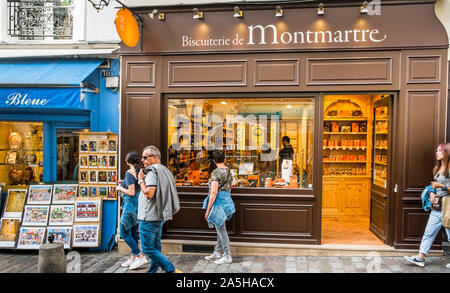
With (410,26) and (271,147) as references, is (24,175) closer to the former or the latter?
(271,147)

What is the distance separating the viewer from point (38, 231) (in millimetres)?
6531

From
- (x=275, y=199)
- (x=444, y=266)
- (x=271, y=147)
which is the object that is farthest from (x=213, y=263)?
(x=444, y=266)

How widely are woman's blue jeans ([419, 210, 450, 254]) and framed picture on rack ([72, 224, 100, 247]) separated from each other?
5966mm

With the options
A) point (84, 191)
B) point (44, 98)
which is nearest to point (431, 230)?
point (84, 191)

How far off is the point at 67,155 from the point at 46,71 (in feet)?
6.17

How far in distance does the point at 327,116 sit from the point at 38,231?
25.1 feet

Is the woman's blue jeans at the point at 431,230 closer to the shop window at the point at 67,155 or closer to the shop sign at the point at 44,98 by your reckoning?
the shop sign at the point at 44,98

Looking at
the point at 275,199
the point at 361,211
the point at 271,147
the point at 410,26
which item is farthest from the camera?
the point at 361,211

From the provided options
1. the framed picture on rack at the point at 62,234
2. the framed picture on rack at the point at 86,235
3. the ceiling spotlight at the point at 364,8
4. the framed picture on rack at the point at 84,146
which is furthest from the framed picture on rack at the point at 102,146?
the ceiling spotlight at the point at 364,8

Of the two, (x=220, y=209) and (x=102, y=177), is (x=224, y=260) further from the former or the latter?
(x=102, y=177)

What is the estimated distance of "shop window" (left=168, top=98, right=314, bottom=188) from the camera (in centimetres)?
675

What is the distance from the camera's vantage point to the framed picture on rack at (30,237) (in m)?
6.48

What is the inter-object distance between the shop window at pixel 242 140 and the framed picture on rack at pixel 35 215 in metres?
2.67

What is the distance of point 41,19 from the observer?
23.7 feet
